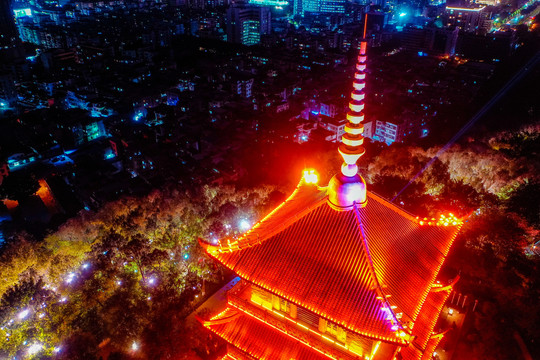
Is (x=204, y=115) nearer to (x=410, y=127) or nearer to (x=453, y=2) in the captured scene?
(x=410, y=127)

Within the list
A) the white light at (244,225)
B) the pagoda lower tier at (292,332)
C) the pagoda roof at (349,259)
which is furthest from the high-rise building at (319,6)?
the pagoda lower tier at (292,332)

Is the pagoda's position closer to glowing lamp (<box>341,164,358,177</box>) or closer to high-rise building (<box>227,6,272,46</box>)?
glowing lamp (<box>341,164,358,177</box>)

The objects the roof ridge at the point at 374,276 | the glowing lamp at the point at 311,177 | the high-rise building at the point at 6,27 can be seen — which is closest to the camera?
the roof ridge at the point at 374,276

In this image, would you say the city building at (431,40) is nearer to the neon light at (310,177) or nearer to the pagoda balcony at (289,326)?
the neon light at (310,177)

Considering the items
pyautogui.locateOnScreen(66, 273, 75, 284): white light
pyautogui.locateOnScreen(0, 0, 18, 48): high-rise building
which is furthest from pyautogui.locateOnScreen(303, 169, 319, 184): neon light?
pyautogui.locateOnScreen(0, 0, 18, 48): high-rise building

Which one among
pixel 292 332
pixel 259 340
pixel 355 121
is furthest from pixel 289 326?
pixel 355 121

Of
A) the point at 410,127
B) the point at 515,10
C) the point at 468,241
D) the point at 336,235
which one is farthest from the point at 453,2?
the point at 336,235

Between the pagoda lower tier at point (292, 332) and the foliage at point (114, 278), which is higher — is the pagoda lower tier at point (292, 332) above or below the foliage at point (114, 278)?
above
